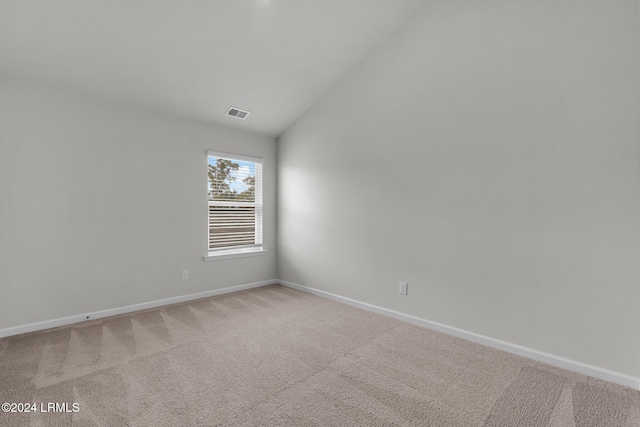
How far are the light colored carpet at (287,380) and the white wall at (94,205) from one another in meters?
0.47

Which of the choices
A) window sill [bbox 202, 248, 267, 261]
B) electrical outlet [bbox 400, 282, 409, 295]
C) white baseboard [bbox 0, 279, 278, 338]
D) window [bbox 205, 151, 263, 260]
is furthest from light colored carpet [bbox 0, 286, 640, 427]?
window [bbox 205, 151, 263, 260]

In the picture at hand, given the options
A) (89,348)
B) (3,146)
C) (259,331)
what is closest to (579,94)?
(259,331)

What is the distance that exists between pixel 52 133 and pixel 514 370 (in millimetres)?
4541

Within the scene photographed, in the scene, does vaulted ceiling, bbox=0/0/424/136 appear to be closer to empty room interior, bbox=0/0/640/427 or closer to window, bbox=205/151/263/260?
empty room interior, bbox=0/0/640/427

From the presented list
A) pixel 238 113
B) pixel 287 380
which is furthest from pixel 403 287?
pixel 238 113

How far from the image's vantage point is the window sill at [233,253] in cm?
416

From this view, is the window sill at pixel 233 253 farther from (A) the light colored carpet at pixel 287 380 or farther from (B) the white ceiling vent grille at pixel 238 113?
(B) the white ceiling vent grille at pixel 238 113

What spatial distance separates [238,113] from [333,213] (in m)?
1.79

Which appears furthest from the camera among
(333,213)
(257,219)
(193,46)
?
(257,219)

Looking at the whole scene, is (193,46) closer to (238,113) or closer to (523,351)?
(238,113)

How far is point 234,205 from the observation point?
444 cm

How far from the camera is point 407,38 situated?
10.6 feet

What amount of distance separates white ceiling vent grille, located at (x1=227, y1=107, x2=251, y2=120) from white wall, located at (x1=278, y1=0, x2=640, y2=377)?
3.89 ft

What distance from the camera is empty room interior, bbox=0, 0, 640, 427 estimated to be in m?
2.05
